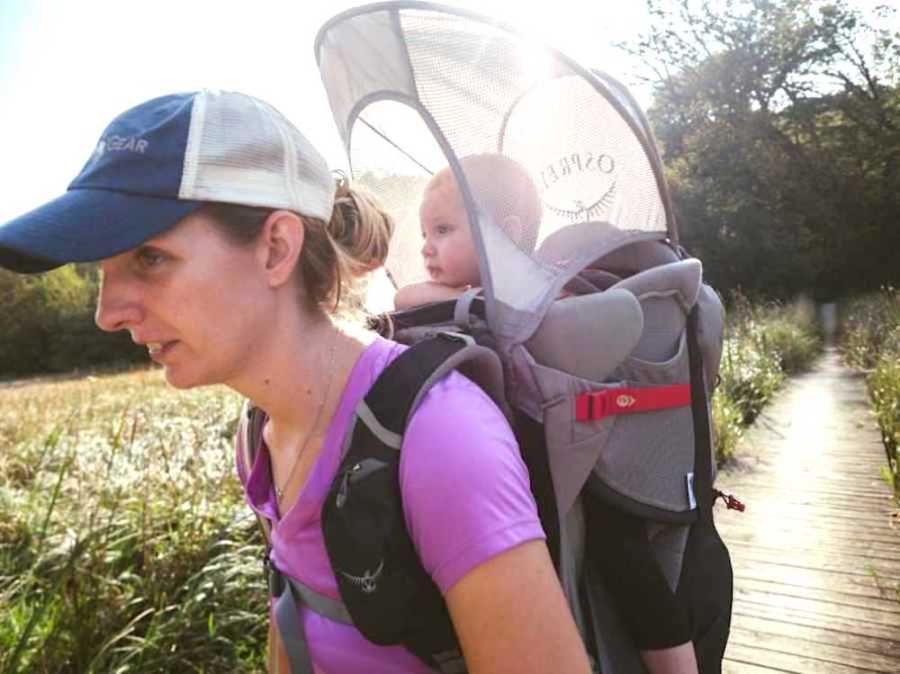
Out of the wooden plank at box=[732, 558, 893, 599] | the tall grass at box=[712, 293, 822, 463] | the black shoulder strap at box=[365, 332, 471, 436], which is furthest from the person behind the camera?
the tall grass at box=[712, 293, 822, 463]

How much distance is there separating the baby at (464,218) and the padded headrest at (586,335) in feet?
0.78

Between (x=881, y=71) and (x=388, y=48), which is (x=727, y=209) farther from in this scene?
(x=388, y=48)

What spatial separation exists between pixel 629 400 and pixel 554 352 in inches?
7.9

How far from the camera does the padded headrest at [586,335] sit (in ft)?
4.31

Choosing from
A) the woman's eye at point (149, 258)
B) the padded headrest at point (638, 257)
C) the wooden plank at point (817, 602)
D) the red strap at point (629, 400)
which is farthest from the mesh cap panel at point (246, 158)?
the wooden plank at point (817, 602)

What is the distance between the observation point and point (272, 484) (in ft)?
4.88

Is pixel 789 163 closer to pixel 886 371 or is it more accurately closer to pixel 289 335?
pixel 886 371

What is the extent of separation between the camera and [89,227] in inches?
42.2

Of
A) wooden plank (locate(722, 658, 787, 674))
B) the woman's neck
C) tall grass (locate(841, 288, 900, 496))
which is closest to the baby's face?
the woman's neck

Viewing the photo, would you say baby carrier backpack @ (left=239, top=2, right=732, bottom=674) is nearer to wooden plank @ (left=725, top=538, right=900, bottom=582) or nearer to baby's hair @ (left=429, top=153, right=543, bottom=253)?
baby's hair @ (left=429, top=153, right=543, bottom=253)

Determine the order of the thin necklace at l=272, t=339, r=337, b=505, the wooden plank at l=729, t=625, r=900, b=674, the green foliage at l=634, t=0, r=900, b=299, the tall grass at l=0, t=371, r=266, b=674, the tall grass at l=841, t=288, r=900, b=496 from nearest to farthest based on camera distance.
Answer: the thin necklace at l=272, t=339, r=337, b=505 → the tall grass at l=0, t=371, r=266, b=674 → the wooden plank at l=729, t=625, r=900, b=674 → the tall grass at l=841, t=288, r=900, b=496 → the green foliage at l=634, t=0, r=900, b=299

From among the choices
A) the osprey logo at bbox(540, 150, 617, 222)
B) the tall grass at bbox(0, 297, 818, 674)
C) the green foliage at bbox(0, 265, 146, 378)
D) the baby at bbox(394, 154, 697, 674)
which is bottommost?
the green foliage at bbox(0, 265, 146, 378)

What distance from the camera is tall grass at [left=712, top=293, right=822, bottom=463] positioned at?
6.64 meters

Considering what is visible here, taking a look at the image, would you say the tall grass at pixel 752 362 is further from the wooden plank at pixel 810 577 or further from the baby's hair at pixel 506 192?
the baby's hair at pixel 506 192
